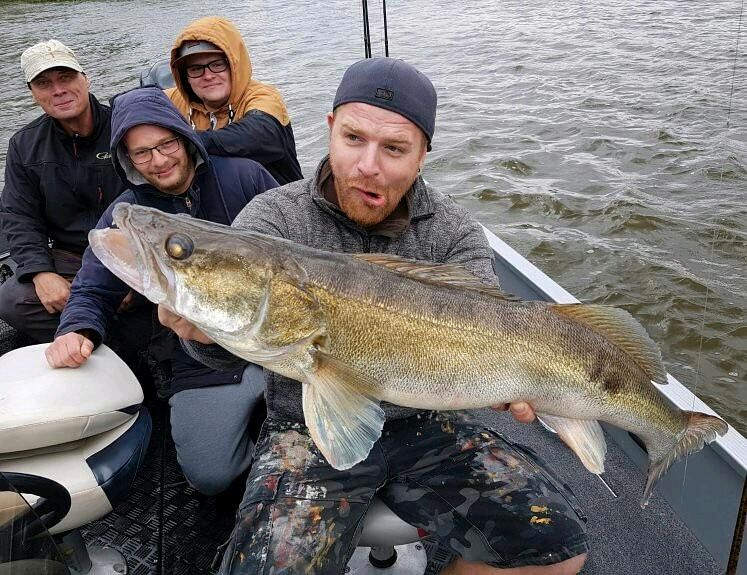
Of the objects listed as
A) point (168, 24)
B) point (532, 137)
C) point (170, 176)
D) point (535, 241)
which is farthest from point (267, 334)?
point (168, 24)

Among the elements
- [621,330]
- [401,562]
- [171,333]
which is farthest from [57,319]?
[621,330]

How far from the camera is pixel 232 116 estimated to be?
4492 millimetres

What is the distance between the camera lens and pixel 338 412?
7.10 feet

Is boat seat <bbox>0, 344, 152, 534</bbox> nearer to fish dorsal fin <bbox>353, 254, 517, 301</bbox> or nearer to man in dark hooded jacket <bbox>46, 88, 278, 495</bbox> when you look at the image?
man in dark hooded jacket <bbox>46, 88, 278, 495</bbox>

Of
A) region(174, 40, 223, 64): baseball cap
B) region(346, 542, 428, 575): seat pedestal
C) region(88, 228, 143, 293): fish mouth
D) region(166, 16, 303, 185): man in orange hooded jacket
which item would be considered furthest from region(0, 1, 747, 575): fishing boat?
region(174, 40, 223, 64): baseball cap

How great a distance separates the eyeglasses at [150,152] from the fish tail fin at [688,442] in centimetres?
255

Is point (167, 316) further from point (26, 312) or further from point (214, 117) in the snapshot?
point (214, 117)

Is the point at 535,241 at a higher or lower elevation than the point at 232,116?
lower

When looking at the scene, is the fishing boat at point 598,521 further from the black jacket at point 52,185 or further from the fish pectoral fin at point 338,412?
the black jacket at point 52,185

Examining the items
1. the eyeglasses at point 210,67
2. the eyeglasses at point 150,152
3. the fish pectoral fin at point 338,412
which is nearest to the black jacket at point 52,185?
the eyeglasses at point 210,67

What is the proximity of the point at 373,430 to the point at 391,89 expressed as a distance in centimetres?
130

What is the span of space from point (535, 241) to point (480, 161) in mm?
2711

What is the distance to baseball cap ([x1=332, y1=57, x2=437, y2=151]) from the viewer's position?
8.45ft

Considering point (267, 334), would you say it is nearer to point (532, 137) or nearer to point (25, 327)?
point (25, 327)
